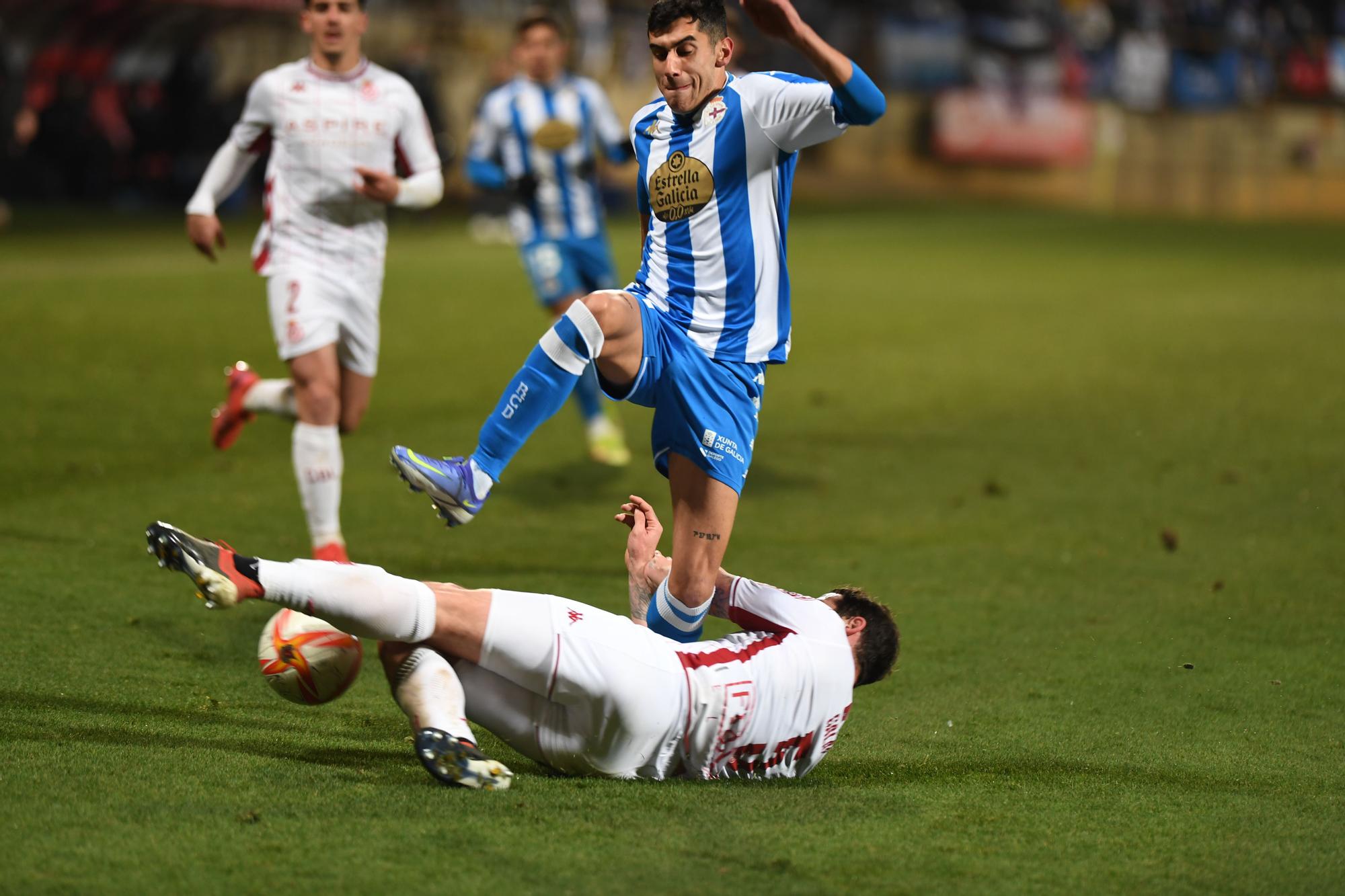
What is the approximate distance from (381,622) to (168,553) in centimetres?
52

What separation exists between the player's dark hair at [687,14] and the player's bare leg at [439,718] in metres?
1.94

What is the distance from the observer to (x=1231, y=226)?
28453mm

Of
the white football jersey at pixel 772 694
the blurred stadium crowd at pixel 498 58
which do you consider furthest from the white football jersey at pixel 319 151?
the blurred stadium crowd at pixel 498 58

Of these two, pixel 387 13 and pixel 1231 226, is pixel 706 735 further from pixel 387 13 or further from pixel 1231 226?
pixel 1231 226

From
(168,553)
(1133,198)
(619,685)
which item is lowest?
(1133,198)

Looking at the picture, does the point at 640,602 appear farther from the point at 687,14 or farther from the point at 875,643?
the point at 687,14

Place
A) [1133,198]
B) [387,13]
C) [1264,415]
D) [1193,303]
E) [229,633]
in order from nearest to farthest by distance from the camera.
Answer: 1. [229,633]
2. [1264,415]
3. [1193,303]
4. [387,13]
5. [1133,198]

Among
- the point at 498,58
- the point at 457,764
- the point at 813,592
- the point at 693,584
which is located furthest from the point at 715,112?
the point at 498,58

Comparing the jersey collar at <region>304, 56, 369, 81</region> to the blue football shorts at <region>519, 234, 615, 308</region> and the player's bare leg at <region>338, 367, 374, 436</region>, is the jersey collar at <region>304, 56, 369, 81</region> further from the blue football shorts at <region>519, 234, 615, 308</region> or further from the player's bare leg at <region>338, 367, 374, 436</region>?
the blue football shorts at <region>519, 234, 615, 308</region>

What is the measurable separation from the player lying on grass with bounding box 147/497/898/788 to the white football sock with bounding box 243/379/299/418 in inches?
110

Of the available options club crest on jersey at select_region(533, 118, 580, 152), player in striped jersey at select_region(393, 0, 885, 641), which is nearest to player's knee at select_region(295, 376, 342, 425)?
player in striped jersey at select_region(393, 0, 885, 641)

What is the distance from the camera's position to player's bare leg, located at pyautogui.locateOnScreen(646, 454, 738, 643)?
14.5 feet

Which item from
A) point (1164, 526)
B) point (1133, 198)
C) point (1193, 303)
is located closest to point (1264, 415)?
point (1164, 526)

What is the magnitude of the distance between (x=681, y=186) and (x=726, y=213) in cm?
16
